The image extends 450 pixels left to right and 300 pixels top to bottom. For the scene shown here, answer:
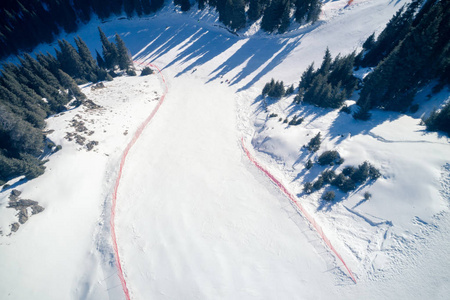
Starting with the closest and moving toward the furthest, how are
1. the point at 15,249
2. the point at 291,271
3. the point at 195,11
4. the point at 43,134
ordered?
1. the point at 291,271
2. the point at 15,249
3. the point at 43,134
4. the point at 195,11

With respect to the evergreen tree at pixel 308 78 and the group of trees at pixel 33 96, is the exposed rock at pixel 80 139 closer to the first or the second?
the group of trees at pixel 33 96

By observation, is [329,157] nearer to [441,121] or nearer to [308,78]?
[441,121]

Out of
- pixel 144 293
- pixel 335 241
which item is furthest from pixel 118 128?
pixel 335 241

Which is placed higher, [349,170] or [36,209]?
[349,170]

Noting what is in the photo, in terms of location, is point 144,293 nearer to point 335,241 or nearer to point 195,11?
point 335,241

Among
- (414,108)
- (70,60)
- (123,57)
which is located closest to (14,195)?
(70,60)

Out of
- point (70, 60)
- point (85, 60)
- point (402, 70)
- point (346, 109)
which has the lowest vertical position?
point (346, 109)

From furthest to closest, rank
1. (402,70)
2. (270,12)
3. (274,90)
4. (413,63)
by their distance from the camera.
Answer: (270,12), (274,90), (402,70), (413,63)
